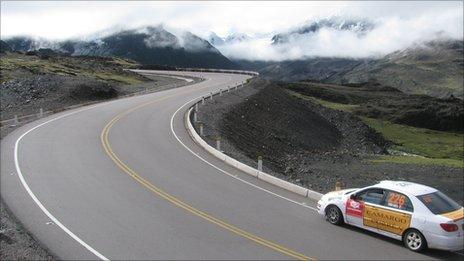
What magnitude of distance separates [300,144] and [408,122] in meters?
74.0

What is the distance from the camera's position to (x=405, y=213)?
1519 centimetres

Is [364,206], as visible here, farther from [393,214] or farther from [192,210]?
[192,210]

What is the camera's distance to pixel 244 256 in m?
14.3

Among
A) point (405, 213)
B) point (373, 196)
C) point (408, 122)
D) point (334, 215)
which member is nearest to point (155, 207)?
point (334, 215)

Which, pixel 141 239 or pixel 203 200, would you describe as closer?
pixel 141 239

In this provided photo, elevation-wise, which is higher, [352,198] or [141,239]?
[352,198]

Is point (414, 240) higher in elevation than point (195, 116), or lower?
higher

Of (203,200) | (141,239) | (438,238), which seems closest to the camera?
(438,238)

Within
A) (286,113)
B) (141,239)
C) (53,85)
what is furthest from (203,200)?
(286,113)

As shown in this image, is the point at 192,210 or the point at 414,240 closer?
the point at 414,240

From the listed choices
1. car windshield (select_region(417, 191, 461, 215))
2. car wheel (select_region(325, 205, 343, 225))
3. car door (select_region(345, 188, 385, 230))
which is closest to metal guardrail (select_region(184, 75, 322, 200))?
car wheel (select_region(325, 205, 343, 225))

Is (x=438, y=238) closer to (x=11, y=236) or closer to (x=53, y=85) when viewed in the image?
(x=11, y=236)

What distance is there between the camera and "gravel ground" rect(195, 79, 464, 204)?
38594 mm

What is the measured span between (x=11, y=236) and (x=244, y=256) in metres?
6.74
